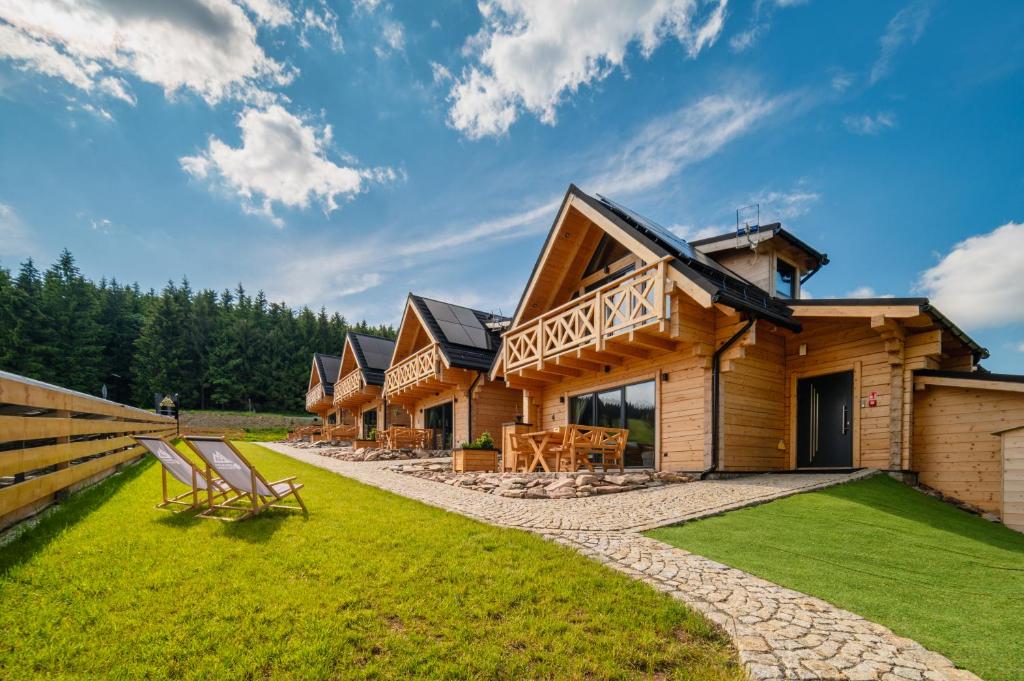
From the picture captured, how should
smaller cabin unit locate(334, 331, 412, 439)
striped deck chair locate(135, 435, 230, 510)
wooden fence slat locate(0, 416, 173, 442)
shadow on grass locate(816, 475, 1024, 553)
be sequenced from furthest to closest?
smaller cabin unit locate(334, 331, 412, 439) → shadow on grass locate(816, 475, 1024, 553) → striped deck chair locate(135, 435, 230, 510) → wooden fence slat locate(0, 416, 173, 442)

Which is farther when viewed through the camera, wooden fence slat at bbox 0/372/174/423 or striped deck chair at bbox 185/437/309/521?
striped deck chair at bbox 185/437/309/521

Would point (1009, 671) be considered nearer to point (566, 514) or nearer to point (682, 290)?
point (566, 514)

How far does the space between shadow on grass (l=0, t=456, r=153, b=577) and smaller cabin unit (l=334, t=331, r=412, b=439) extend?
54.7 ft

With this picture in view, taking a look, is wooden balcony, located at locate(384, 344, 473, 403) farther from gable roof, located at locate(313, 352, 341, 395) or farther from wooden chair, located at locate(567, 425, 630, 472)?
gable roof, located at locate(313, 352, 341, 395)

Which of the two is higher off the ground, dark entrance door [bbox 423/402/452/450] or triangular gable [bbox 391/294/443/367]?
triangular gable [bbox 391/294/443/367]

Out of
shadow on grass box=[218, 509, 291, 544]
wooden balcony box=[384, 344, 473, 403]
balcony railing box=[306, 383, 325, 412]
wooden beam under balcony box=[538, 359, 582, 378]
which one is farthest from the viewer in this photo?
balcony railing box=[306, 383, 325, 412]

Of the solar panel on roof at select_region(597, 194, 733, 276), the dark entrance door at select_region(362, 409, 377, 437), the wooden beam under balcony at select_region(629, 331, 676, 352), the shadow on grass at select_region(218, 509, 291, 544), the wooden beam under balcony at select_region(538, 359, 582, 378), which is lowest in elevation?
the dark entrance door at select_region(362, 409, 377, 437)

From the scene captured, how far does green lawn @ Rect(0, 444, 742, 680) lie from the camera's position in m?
2.76

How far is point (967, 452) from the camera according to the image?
8594 mm

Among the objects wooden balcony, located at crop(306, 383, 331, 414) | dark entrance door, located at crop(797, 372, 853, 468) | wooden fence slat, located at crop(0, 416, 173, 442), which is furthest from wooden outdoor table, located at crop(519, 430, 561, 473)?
wooden balcony, located at crop(306, 383, 331, 414)

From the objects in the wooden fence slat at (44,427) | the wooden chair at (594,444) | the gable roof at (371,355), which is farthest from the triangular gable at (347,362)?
the wooden fence slat at (44,427)

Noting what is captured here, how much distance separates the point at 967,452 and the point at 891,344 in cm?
218

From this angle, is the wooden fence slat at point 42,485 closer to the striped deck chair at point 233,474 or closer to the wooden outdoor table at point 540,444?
the striped deck chair at point 233,474

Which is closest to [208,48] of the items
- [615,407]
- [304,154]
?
[304,154]
